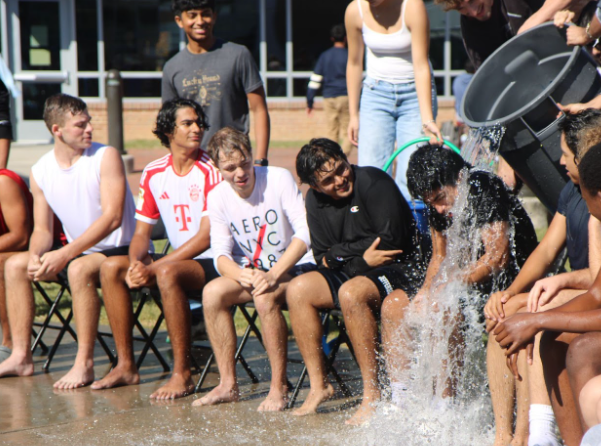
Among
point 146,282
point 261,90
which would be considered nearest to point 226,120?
point 261,90

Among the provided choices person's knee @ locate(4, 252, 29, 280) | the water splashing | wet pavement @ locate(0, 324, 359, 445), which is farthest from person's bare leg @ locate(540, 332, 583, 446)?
person's knee @ locate(4, 252, 29, 280)

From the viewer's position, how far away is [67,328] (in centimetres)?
579

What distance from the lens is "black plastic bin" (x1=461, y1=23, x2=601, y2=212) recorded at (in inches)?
162

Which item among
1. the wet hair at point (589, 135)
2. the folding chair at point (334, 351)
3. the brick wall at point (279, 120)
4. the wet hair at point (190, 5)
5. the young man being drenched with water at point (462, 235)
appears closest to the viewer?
the wet hair at point (589, 135)

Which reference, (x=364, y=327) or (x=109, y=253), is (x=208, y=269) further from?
(x=364, y=327)

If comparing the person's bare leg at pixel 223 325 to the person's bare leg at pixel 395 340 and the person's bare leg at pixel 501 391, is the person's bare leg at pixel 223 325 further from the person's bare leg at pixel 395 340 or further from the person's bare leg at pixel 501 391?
the person's bare leg at pixel 501 391

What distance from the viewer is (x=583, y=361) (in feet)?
10.2

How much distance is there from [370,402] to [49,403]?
73.7 inches

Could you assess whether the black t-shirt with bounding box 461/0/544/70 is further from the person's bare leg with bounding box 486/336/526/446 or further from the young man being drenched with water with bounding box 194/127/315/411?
the person's bare leg with bounding box 486/336/526/446

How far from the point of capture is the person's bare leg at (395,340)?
4.18 m

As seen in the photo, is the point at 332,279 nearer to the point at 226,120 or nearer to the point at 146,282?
the point at 146,282

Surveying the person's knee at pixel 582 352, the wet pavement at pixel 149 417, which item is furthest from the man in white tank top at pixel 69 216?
the person's knee at pixel 582 352

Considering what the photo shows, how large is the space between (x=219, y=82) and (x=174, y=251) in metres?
1.31

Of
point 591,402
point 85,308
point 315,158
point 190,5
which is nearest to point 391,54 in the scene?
point 315,158
